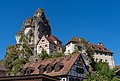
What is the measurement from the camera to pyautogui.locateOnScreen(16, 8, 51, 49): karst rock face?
355 ft

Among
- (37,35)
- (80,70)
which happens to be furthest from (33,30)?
(80,70)

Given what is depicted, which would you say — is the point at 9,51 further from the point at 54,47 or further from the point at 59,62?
the point at 59,62

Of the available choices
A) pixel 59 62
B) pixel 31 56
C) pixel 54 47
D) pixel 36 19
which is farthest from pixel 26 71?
pixel 36 19

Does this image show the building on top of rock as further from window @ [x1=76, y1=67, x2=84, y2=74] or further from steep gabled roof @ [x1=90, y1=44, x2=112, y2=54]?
window @ [x1=76, y1=67, x2=84, y2=74]

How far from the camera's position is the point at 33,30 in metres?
111

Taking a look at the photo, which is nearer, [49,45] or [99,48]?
[49,45]

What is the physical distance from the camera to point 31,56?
96.3m

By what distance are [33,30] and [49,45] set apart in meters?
11.6

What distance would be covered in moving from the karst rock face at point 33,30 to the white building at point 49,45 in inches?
120

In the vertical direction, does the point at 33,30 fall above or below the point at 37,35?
above

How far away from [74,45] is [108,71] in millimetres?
48771

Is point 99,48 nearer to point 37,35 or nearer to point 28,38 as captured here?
point 37,35

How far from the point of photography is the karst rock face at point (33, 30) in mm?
108194

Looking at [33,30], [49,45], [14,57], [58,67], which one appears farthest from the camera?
→ [33,30]
